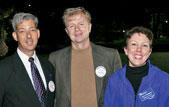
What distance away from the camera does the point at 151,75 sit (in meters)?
3.02

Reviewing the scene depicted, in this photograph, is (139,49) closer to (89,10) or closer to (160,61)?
(160,61)

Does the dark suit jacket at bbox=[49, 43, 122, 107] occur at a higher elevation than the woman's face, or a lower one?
lower

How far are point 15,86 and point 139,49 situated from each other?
1.88 metres

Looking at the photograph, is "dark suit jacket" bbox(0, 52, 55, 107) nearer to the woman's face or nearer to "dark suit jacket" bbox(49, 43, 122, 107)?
"dark suit jacket" bbox(49, 43, 122, 107)

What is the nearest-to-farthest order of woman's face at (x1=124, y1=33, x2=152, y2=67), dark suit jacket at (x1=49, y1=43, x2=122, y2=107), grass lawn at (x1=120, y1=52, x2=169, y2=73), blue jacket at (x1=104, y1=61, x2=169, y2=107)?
1. blue jacket at (x1=104, y1=61, x2=169, y2=107)
2. woman's face at (x1=124, y1=33, x2=152, y2=67)
3. dark suit jacket at (x1=49, y1=43, x2=122, y2=107)
4. grass lawn at (x1=120, y1=52, x2=169, y2=73)

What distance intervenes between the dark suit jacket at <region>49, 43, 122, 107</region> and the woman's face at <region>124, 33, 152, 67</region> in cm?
83

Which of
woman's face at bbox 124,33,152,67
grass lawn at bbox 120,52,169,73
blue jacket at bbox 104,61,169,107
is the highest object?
woman's face at bbox 124,33,152,67

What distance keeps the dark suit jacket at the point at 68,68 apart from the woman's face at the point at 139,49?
0.83 metres

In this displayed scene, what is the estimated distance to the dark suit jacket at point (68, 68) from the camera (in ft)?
12.5

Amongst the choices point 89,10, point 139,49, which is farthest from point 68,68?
point 89,10

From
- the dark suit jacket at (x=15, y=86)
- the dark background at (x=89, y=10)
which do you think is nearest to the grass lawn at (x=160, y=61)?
the dark background at (x=89, y=10)

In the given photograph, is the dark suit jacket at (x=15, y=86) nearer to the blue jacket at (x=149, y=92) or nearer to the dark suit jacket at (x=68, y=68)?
the dark suit jacket at (x=68, y=68)

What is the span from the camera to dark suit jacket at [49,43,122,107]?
12.5 ft

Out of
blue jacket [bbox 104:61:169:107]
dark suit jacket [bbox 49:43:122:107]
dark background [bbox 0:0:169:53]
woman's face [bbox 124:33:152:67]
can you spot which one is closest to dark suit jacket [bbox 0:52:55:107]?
dark suit jacket [bbox 49:43:122:107]
